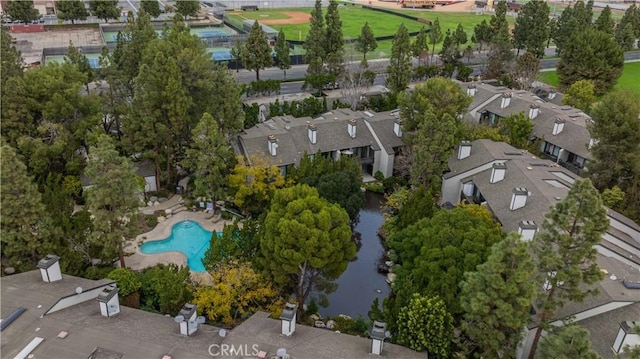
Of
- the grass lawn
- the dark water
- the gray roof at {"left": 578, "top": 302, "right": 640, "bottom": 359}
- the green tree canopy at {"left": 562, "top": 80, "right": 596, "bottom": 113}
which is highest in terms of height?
the green tree canopy at {"left": 562, "top": 80, "right": 596, "bottom": 113}

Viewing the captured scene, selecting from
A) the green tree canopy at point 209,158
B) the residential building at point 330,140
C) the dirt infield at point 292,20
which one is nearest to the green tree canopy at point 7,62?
the green tree canopy at point 209,158

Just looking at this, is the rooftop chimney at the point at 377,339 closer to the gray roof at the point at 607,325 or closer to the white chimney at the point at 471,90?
the gray roof at the point at 607,325

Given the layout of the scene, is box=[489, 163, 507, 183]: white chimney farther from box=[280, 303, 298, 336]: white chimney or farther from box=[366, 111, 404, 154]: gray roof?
box=[280, 303, 298, 336]: white chimney

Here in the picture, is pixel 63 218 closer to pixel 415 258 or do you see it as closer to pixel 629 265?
pixel 415 258

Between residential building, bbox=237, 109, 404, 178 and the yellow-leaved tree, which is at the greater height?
residential building, bbox=237, 109, 404, 178

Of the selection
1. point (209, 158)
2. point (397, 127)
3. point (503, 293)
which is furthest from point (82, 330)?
point (397, 127)
